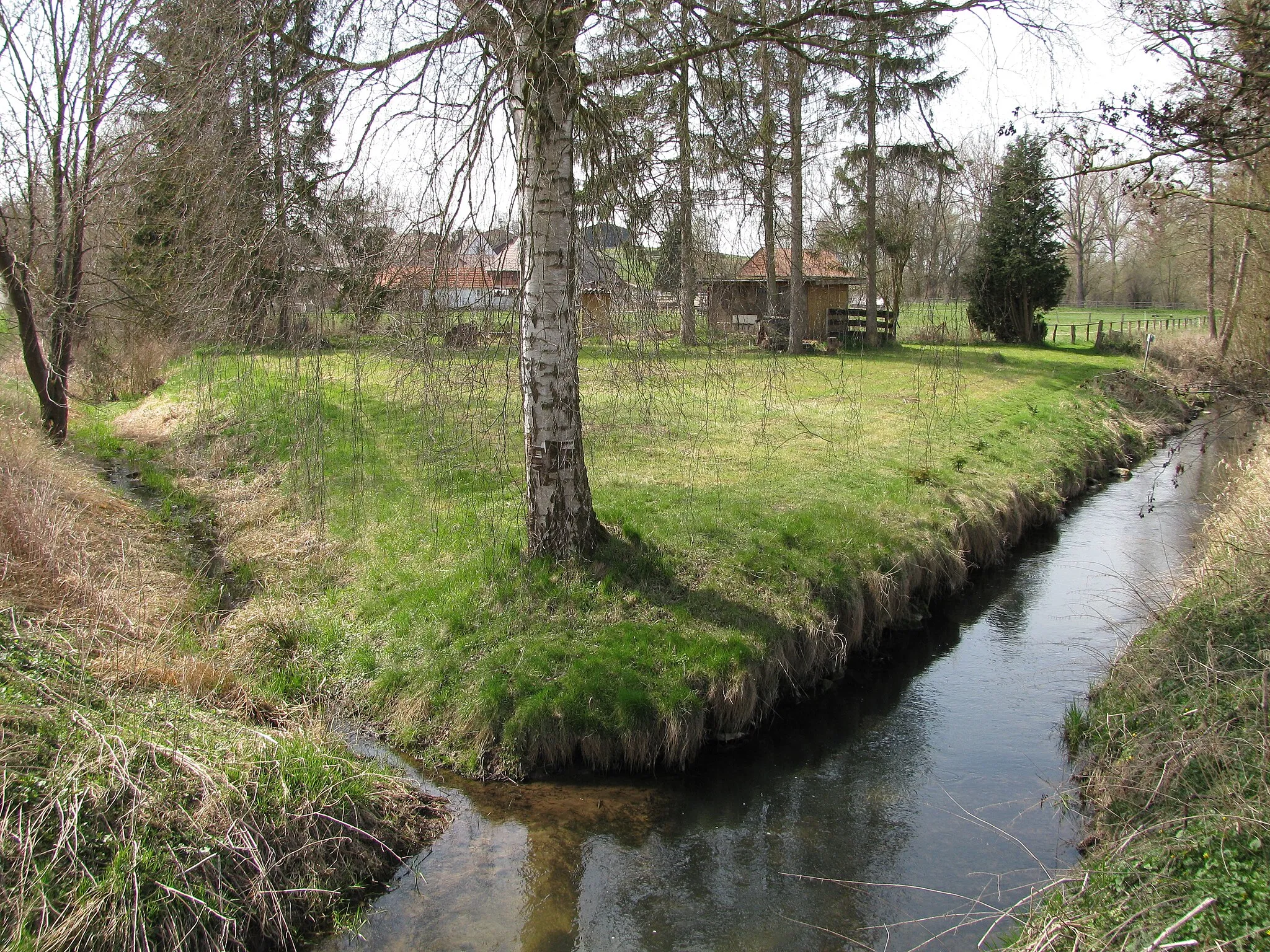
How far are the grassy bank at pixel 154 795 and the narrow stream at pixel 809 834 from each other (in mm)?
442

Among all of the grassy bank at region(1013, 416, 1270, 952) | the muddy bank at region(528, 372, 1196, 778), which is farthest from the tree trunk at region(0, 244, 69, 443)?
the grassy bank at region(1013, 416, 1270, 952)

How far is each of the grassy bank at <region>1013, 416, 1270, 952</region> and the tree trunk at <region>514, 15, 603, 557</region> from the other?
Answer: 448 cm

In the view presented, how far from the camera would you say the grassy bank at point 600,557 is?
20.8ft

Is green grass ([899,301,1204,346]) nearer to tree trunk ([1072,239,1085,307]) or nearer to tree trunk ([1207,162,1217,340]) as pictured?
tree trunk ([1072,239,1085,307])

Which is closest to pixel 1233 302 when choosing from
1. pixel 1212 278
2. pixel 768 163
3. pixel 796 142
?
pixel 1212 278

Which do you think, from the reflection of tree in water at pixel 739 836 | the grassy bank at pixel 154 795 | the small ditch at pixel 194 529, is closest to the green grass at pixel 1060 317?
the reflection of tree in water at pixel 739 836

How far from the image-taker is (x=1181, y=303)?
41656 millimetres

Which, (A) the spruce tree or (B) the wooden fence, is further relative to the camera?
(B) the wooden fence

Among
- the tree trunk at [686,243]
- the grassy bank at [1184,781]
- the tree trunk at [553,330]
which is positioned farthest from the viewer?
the tree trunk at [686,243]

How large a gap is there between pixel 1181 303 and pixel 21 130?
46.0 m

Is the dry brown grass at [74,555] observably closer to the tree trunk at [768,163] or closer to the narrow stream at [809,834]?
the narrow stream at [809,834]

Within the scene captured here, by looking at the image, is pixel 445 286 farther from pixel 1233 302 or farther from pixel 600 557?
pixel 1233 302

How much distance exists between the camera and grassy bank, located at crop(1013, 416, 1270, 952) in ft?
13.0

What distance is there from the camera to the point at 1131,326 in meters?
33.4
